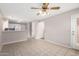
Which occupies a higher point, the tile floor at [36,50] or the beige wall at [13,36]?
Answer: the beige wall at [13,36]

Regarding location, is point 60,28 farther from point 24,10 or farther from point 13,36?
point 13,36

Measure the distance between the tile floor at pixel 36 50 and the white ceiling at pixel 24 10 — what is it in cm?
59

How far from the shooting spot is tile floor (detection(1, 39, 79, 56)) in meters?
2.24

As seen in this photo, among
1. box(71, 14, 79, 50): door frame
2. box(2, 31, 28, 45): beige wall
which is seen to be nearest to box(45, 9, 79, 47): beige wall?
box(71, 14, 79, 50): door frame

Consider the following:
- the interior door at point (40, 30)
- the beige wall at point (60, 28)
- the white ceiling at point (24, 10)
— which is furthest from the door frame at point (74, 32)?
the interior door at point (40, 30)

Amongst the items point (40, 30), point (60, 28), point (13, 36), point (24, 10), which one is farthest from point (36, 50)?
point (24, 10)

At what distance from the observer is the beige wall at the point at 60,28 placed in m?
2.27

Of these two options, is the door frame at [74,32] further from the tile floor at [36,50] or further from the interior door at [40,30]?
the interior door at [40,30]

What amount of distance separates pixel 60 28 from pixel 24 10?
93cm

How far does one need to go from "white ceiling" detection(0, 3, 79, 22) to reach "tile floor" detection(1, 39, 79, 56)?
0.59m

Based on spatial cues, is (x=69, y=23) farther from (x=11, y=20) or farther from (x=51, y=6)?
(x=11, y=20)

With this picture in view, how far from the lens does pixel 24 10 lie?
224 cm

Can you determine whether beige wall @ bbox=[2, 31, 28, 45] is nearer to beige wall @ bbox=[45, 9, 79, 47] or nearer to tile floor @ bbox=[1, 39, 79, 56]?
tile floor @ bbox=[1, 39, 79, 56]

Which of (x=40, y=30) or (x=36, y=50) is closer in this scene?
(x=36, y=50)
